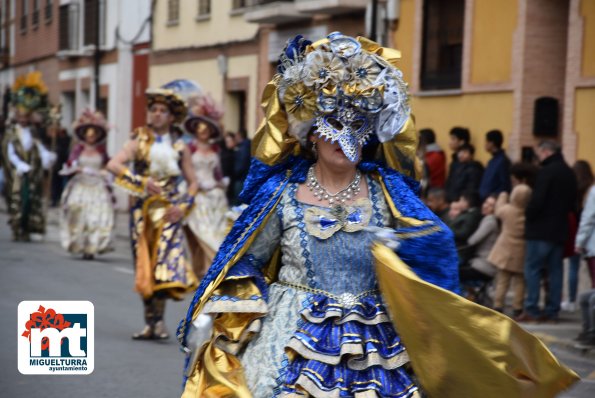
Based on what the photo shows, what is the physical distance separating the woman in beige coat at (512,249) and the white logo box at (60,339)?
5123 millimetres

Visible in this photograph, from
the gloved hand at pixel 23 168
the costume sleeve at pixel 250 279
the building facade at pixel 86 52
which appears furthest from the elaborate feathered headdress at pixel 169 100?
the building facade at pixel 86 52

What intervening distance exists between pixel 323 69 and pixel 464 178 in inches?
375

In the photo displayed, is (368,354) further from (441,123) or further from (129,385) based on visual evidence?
(441,123)

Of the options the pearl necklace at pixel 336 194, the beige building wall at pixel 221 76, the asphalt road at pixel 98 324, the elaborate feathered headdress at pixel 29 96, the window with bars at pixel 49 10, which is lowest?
the asphalt road at pixel 98 324

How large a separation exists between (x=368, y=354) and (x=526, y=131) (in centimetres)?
1175

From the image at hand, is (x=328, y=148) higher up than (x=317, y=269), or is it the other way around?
(x=328, y=148)

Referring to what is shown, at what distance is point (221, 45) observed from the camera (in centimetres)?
2638

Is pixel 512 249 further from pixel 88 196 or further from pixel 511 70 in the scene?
pixel 88 196

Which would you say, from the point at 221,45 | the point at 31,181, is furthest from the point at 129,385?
the point at 221,45

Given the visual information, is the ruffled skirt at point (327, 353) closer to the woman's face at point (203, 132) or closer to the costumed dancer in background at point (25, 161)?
the woman's face at point (203, 132)

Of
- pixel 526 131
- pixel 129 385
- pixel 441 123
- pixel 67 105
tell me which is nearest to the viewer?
pixel 129 385

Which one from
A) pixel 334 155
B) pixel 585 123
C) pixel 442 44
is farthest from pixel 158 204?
pixel 442 44

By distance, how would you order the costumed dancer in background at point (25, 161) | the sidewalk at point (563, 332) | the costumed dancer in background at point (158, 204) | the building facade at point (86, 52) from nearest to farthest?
the costumed dancer in background at point (158, 204), the sidewalk at point (563, 332), the costumed dancer in background at point (25, 161), the building facade at point (86, 52)

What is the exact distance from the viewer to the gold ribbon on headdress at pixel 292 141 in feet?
16.0
